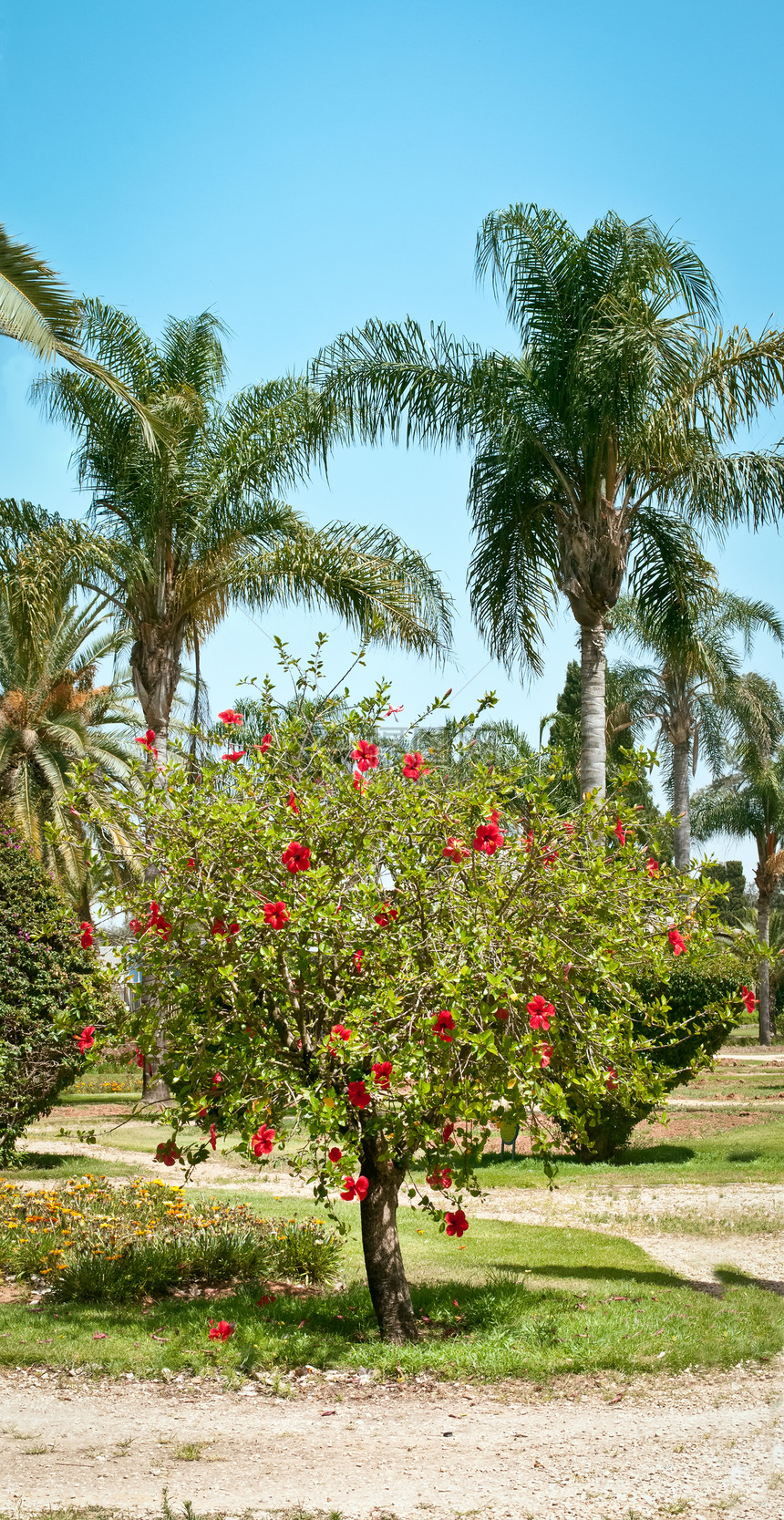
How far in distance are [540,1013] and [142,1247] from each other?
3.67 metres

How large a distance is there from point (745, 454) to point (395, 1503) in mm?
11281

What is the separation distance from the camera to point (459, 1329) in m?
6.23

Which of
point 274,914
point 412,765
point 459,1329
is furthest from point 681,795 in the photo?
point 274,914

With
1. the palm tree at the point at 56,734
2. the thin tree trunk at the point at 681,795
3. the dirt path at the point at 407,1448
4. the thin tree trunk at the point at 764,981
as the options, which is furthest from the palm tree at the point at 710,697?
the dirt path at the point at 407,1448

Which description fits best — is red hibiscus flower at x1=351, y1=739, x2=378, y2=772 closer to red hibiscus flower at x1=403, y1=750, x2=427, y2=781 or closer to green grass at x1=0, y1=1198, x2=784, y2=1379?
red hibiscus flower at x1=403, y1=750, x2=427, y2=781

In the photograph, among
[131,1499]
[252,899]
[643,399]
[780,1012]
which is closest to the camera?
[131,1499]

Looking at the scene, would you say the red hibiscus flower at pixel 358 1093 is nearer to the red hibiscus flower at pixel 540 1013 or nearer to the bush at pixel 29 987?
the red hibiscus flower at pixel 540 1013

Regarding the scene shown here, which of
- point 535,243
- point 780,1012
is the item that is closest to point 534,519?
point 535,243

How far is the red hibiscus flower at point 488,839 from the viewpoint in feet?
17.4

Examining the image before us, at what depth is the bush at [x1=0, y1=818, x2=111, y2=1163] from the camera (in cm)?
966

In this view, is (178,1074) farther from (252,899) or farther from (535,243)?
(535,243)

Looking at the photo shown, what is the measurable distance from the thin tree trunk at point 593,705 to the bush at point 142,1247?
588 cm

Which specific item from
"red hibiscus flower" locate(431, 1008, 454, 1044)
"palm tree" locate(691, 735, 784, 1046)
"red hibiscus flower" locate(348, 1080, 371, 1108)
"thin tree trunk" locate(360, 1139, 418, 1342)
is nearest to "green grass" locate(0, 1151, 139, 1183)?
"thin tree trunk" locate(360, 1139, 418, 1342)

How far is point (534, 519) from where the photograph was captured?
1316 centimetres
